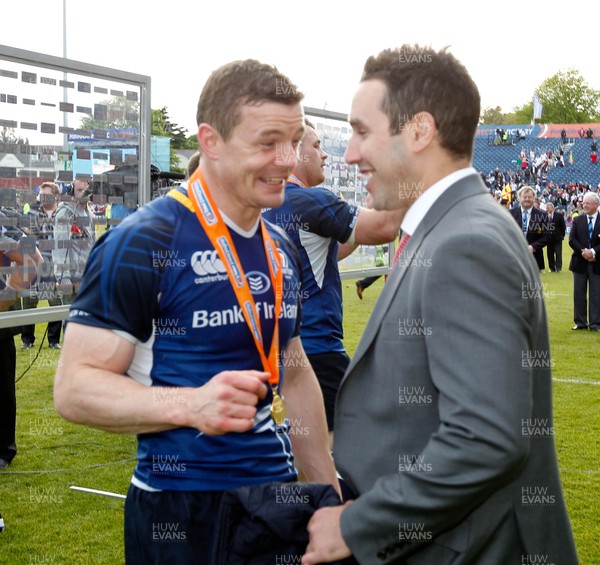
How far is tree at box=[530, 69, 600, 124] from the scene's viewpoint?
8050cm

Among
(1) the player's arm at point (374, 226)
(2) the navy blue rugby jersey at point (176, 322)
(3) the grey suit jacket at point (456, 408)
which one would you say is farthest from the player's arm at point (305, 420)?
(1) the player's arm at point (374, 226)

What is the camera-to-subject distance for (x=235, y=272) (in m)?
2.14

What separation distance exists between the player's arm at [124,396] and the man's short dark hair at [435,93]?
0.70m

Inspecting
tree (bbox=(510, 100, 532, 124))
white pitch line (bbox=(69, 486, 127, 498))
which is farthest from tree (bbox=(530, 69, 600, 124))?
white pitch line (bbox=(69, 486, 127, 498))

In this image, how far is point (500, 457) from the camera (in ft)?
5.16

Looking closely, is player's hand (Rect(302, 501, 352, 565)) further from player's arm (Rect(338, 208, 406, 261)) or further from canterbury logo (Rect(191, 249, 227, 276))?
player's arm (Rect(338, 208, 406, 261))

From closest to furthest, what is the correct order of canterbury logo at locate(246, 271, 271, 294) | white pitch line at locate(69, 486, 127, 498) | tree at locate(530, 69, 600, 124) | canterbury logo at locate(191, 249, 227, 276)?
canterbury logo at locate(191, 249, 227, 276) → canterbury logo at locate(246, 271, 271, 294) → white pitch line at locate(69, 486, 127, 498) → tree at locate(530, 69, 600, 124)

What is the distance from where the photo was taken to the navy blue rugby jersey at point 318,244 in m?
4.19

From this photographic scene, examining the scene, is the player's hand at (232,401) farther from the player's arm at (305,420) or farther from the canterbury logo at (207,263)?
the player's arm at (305,420)

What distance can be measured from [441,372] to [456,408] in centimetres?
8

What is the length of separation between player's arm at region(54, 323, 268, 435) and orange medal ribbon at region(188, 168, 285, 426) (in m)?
0.29

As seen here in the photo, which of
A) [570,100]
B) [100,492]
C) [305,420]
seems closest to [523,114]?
[570,100]

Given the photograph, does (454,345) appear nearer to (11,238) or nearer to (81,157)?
(11,238)

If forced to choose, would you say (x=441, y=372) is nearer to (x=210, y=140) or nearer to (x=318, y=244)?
(x=210, y=140)
